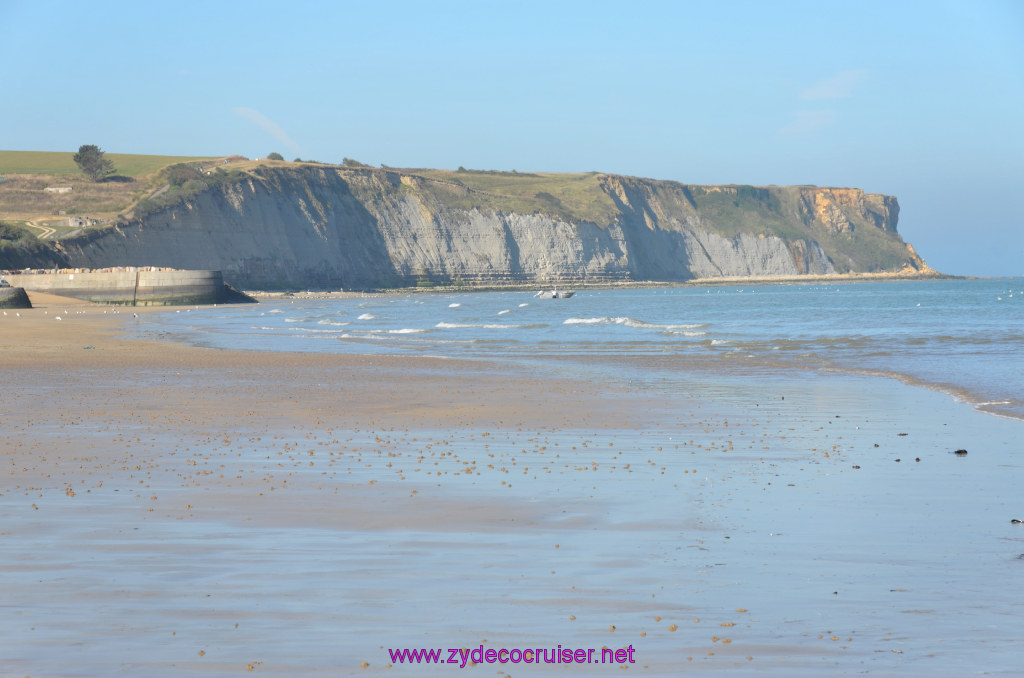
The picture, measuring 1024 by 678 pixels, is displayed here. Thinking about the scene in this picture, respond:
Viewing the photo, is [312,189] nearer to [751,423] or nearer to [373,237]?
[373,237]

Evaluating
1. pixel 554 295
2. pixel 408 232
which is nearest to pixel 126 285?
pixel 554 295

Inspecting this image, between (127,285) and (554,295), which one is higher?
(127,285)

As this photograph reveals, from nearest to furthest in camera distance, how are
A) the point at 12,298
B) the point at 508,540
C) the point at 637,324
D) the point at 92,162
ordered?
the point at 508,540 < the point at 637,324 < the point at 12,298 < the point at 92,162

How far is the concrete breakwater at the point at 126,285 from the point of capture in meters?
83.8

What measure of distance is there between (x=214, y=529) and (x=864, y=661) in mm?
4767

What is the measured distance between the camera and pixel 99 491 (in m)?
9.02

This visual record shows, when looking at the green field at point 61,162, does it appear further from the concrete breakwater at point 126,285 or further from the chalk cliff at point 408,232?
the concrete breakwater at point 126,285

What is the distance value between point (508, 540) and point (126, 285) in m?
84.7

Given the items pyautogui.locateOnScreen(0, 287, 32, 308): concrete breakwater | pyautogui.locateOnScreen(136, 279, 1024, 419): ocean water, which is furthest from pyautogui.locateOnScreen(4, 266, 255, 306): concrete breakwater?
pyautogui.locateOnScreen(136, 279, 1024, 419): ocean water

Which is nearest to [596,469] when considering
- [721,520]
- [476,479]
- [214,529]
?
[476,479]

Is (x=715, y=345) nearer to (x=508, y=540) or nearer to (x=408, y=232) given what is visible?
(x=508, y=540)

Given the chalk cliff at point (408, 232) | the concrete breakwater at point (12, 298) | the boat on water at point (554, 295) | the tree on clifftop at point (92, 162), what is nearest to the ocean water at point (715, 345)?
the concrete breakwater at point (12, 298)

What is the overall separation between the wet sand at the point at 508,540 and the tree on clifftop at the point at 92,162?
5066 inches

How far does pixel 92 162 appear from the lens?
439ft
